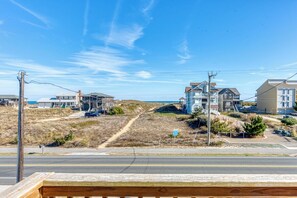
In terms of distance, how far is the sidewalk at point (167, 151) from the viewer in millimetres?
18948

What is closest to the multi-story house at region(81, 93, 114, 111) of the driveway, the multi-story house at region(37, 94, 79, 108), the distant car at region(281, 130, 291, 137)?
the multi-story house at region(37, 94, 79, 108)

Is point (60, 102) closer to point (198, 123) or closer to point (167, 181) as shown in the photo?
point (198, 123)

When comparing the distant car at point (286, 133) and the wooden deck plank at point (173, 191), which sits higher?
the wooden deck plank at point (173, 191)

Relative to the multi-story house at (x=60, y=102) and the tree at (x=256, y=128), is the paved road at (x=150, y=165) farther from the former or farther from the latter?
the multi-story house at (x=60, y=102)

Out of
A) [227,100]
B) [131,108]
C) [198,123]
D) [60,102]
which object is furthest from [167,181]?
[60,102]

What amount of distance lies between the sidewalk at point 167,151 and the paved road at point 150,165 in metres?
1.62

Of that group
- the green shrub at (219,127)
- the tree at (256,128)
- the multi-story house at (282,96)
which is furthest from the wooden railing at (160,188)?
the multi-story house at (282,96)

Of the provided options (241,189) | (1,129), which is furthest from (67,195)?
(1,129)

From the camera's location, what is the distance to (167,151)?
1967 cm

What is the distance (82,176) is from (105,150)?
18.9 metres

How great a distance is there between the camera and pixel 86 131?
2933cm

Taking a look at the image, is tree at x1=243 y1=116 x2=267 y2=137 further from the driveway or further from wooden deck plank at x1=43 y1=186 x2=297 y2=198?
wooden deck plank at x1=43 y1=186 x2=297 y2=198

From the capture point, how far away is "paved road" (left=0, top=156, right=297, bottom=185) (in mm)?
13289

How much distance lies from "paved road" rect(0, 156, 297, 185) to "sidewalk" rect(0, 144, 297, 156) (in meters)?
1.62
